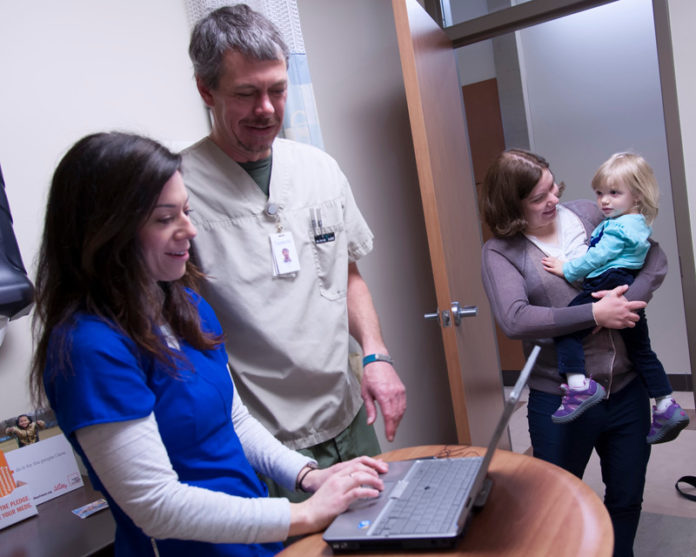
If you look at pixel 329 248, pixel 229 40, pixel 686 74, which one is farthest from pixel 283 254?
pixel 686 74

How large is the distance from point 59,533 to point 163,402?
0.56m

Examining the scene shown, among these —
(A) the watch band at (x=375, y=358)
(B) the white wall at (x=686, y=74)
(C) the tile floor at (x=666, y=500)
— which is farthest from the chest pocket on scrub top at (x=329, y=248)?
(B) the white wall at (x=686, y=74)

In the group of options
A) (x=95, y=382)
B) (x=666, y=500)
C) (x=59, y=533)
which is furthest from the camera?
(x=666, y=500)

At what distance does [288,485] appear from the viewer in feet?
3.83

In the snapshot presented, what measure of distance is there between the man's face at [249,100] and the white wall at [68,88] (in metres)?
0.44

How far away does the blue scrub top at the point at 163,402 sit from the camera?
87 cm

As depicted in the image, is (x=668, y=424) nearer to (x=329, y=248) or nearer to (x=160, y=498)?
(x=329, y=248)

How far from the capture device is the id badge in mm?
1464

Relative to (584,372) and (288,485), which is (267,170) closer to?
(288,485)

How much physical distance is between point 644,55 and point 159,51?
10.7ft

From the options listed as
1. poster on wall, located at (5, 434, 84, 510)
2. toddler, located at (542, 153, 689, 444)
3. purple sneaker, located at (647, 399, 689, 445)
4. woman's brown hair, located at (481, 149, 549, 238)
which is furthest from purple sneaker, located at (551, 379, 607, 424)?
poster on wall, located at (5, 434, 84, 510)

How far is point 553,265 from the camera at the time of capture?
1882 millimetres

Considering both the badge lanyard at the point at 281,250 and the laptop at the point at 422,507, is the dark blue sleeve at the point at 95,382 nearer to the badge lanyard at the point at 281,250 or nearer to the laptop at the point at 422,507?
the laptop at the point at 422,507

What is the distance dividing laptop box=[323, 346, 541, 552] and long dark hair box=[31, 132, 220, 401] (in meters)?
0.40
